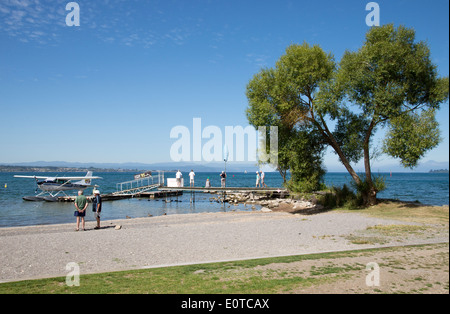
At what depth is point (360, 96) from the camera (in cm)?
2058

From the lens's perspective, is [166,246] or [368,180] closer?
[166,246]

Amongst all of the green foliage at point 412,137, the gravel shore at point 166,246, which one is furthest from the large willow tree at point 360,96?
the gravel shore at point 166,246

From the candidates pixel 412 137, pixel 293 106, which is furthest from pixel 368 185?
pixel 293 106

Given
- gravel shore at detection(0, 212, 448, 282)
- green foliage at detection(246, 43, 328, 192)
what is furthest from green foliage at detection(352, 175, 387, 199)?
gravel shore at detection(0, 212, 448, 282)

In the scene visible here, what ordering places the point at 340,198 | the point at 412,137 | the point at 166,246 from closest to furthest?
the point at 166,246
the point at 412,137
the point at 340,198

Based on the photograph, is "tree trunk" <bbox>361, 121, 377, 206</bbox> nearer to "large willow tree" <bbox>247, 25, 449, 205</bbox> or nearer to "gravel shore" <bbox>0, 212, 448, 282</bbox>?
"large willow tree" <bbox>247, 25, 449, 205</bbox>

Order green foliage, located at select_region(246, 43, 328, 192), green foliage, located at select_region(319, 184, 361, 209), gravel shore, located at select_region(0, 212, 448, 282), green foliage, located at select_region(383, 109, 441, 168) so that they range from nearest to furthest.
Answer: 1. gravel shore, located at select_region(0, 212, 448, 282)
2. green foliage, located at select_region(383, 109, 441, 168)
3. green foliage, located at select_region(246, 43, 328, 192)
4. green foliage, located at select_region(319, 184, 361, 209)

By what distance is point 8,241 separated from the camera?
15852 mm

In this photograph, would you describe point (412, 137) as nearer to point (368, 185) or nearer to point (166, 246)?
point (368, 185)

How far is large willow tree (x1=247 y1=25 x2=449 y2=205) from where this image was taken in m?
19.0

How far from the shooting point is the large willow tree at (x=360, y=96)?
748 inches

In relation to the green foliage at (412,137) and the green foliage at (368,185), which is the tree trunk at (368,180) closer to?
the green foliage at (368,185)

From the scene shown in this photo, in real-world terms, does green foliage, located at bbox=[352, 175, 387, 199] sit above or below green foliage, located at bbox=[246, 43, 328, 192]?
below

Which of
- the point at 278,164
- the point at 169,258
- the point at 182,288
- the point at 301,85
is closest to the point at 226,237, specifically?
the point at 169,258
